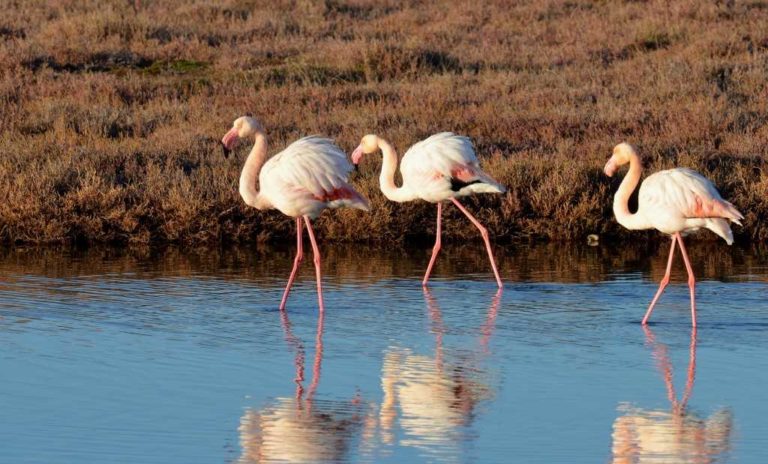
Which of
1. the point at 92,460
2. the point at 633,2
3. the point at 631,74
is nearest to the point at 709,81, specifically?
the point at 631,74

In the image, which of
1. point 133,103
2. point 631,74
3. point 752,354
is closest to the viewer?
point 752,354

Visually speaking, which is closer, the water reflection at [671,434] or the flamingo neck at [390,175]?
the water reflection at [671,434]

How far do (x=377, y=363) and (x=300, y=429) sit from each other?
1.41 m

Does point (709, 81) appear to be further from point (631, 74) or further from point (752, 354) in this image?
point (752, 354)

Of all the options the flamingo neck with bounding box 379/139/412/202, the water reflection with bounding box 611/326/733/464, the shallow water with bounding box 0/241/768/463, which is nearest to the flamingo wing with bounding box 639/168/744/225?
the shallow water with bounding box 0/241/768/463

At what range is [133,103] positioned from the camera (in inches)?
658

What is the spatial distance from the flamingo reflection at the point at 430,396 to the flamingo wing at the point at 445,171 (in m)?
2.22

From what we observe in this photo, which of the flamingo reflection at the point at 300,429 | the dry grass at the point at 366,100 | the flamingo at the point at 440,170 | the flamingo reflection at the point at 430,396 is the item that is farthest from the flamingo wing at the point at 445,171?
the flamingo reflection at the point at 300,429

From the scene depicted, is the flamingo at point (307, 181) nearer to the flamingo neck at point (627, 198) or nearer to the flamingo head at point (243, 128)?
the flamingo head at point (243, 128)

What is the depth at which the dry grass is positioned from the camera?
1242 cm

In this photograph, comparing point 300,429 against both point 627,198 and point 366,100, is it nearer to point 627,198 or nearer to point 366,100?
point 627,198

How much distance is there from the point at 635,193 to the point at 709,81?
5.41 metres

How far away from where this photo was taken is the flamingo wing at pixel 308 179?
30.6ft

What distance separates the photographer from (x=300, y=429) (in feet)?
20.3
